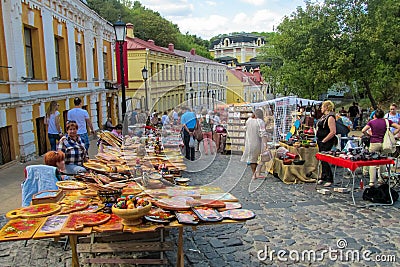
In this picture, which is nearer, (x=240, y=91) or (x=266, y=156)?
(x=240, y=91)

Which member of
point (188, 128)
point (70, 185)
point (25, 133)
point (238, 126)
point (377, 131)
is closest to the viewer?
point (70, 185)

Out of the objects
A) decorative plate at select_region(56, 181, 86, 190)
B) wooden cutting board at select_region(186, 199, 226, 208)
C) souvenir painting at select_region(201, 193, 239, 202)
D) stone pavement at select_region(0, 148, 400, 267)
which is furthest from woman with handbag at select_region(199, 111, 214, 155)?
wooden cutting board at select_region(186, 199, 226, 208)

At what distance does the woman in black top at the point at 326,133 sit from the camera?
23.9ft

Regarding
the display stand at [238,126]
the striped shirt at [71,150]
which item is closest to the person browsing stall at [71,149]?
the striped shirt at [71,150]

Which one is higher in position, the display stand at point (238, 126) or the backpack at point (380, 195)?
the display stand at point (238, 126)

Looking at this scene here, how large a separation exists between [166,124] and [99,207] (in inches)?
205

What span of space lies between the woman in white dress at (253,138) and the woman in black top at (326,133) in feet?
4.08

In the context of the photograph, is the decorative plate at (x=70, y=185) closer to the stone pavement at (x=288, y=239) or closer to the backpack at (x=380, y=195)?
the stone pavement at (x=288, y=239)

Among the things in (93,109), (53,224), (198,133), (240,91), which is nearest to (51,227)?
(53,224)

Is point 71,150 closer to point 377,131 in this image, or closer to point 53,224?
point 53,224

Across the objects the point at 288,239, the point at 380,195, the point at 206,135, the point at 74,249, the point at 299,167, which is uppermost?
the point at 206,135

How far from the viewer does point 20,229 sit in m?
3.14

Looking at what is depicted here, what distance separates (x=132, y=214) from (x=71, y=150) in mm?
3127

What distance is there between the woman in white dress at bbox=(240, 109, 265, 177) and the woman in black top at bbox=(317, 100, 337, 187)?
4.08 ft
